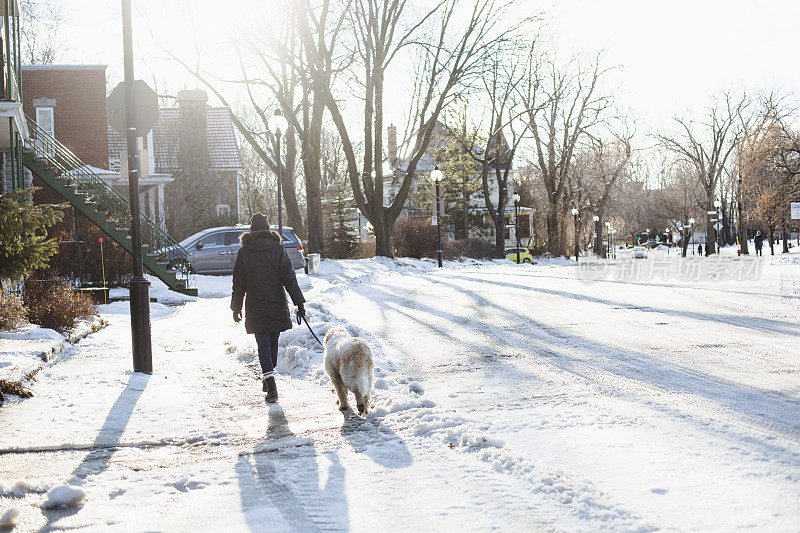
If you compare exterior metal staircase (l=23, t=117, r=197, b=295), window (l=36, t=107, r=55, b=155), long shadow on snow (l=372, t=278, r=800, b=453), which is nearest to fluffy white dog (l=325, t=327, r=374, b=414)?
long shadow on snow (l=372, t=278, r=800, b=453)

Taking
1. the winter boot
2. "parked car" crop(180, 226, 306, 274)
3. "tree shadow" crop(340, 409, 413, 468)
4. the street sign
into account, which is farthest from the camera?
"parked car" crop(180, 226, 306, 274)

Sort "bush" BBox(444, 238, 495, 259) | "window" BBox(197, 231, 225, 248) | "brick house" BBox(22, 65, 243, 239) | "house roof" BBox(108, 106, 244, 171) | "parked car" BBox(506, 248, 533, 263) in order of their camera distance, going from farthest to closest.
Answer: "parked car" BBox(506, 248, 533, 263)
"bush" BBox(444, 238, 495, 259)
"house roof" BBox(108, 106, 244, 171)
"brick house" BBox(22, 65, 243, 239)
"window" BBox(197, 231, 225, 248)

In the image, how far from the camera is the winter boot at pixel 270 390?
24.7 ft

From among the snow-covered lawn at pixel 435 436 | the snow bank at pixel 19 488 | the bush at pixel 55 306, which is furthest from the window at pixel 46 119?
the snow bank at pixel 19 488

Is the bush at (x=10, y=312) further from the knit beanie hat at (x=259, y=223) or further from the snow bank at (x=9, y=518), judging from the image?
the snow bank at (x=9, y=518)

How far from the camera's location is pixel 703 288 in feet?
64.4

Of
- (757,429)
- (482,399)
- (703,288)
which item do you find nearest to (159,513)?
(482,399)

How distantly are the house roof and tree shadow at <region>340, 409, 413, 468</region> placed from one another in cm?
3395

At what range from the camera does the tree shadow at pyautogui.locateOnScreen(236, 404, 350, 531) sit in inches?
165

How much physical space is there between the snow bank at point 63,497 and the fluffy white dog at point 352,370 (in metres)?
2.49

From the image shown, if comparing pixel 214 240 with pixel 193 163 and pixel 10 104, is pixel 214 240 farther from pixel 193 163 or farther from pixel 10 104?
pixel 193 163

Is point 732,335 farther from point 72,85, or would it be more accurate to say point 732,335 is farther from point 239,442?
point 72,85

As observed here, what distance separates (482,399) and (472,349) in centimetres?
314

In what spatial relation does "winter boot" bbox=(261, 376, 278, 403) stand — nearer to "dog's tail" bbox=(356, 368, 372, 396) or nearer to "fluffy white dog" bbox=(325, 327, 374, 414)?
"fluffy white dog" bbox=(325, 327, 374, 414)
